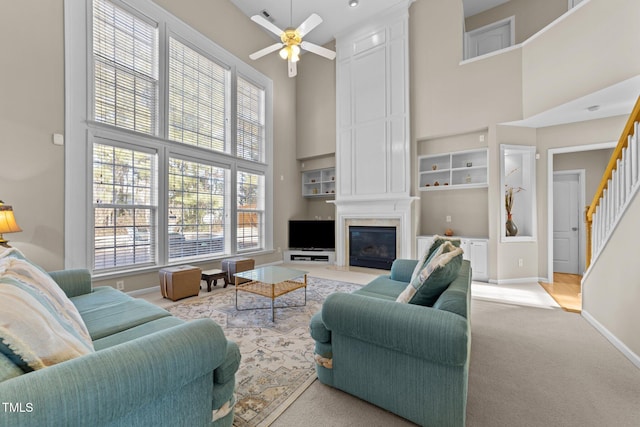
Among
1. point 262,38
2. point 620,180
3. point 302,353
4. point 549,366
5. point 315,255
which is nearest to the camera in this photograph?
point 549,366

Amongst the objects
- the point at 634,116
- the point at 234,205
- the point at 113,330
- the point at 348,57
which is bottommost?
the point at 113,330

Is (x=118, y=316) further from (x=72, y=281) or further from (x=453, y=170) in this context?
(x=453, y=170)

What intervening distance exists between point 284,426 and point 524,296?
3869 mm

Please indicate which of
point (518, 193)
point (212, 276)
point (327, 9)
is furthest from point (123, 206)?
point (518, 193)

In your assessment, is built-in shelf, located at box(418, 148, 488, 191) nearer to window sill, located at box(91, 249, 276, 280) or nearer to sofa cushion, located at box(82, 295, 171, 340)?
window sill, located at box(91, 249, 276, 280)

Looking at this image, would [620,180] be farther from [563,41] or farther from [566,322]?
[563,41]

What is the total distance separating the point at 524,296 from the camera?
149 inches

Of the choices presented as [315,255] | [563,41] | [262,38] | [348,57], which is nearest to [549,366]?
[563,41]

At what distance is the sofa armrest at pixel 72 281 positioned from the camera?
216 cm

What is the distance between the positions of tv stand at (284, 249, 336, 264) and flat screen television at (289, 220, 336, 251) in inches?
4.0

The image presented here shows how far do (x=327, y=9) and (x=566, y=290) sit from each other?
6.47 metres

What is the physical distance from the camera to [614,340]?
238 centimetres

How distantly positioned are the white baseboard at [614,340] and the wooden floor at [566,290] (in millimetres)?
339

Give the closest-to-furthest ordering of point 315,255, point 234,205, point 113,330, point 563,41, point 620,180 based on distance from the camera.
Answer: point 113,330, point 620,180, point 563,41, point 234,205, point 315,255
